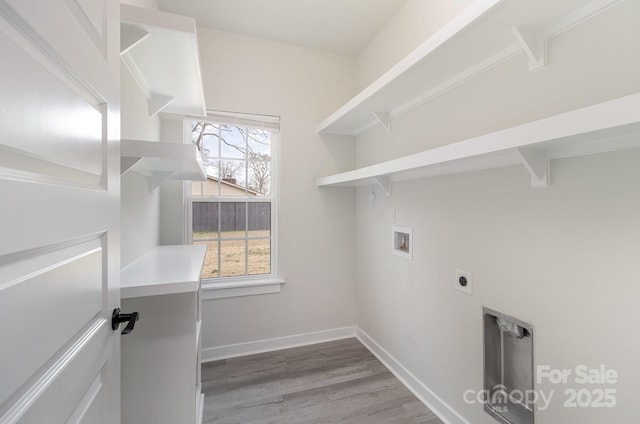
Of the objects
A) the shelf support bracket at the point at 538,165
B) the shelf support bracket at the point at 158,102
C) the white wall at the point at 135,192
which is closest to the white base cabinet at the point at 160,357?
the white wall at the point at 135,192

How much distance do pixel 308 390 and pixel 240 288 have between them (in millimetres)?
1006

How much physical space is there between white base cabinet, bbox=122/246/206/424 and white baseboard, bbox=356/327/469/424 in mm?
1490

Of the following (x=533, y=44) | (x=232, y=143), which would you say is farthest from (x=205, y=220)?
(x=533, y=44)

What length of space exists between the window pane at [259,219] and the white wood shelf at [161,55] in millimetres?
1048

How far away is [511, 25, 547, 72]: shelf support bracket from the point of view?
3.84 feet

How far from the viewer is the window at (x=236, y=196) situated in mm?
2527

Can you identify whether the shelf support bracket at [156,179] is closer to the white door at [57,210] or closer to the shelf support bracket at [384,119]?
the white door at [57,210]

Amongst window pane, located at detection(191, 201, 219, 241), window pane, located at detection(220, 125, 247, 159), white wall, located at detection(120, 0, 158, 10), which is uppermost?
white wall, located at detection(120, 0, 158, 10)

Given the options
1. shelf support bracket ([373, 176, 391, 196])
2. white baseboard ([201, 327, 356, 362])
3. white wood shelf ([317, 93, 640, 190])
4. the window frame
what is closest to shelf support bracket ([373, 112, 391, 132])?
shelf support bracket ([373, 176, 391, 196])

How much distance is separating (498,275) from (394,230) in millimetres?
896

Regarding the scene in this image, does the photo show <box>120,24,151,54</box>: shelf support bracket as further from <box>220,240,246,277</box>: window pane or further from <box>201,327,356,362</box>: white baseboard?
<box>201,327,356,362</box>: white baseboard

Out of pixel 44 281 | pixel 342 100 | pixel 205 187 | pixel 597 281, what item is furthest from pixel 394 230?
pixel 44 281

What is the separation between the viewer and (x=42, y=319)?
1.59 feet

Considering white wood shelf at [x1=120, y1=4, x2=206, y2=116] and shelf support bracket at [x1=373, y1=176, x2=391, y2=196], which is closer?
white wood shelf at [x1=120, y1=4, x2=206, y2=116]
